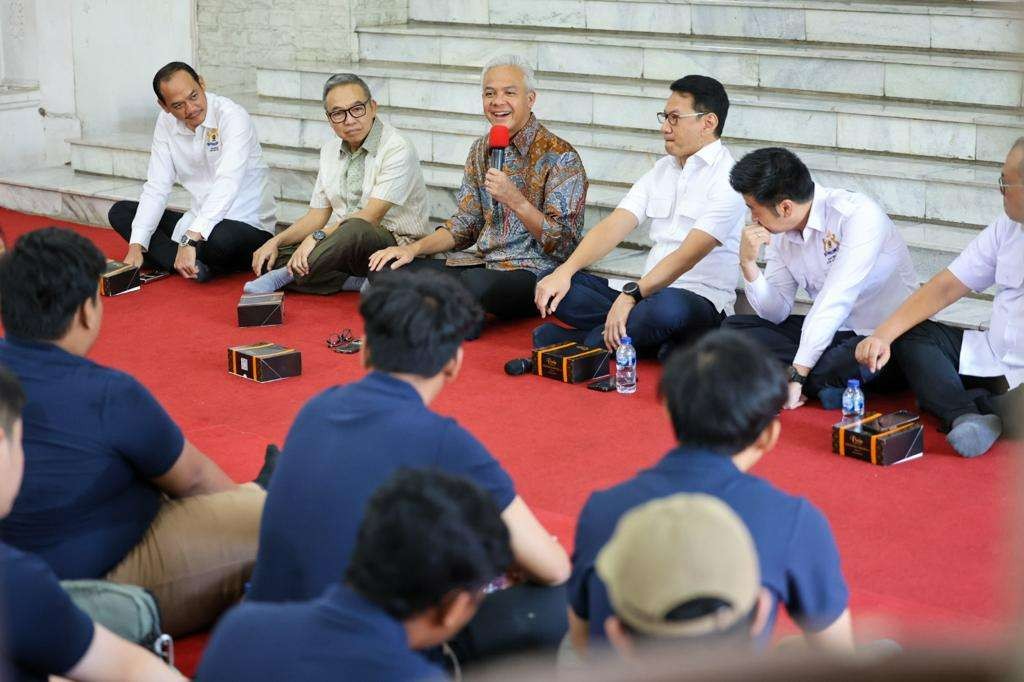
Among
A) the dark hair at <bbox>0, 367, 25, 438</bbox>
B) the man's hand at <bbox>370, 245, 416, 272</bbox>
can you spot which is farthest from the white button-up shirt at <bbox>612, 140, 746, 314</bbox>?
the dark hair at <bbox>0, 367, 25, 438</bbox>

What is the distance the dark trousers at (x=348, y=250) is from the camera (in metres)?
5.64

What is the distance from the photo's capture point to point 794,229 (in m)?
4.29

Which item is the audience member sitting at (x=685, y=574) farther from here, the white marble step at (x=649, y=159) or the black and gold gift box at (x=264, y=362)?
the white marble step at (x=649, y=159)

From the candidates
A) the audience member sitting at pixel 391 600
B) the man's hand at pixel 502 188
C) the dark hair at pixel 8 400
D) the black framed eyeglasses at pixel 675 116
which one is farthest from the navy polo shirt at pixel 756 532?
the man's hand at pixel 502 188

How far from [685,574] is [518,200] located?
398 centimetres

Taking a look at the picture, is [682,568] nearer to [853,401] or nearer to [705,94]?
[853,401]

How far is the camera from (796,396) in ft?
13.8

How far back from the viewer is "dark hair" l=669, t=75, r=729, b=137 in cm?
477

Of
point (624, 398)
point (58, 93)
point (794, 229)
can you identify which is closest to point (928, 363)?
point (794, 229)

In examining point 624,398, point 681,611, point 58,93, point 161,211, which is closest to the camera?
point 681,611

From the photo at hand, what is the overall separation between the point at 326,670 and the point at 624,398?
3.11 m

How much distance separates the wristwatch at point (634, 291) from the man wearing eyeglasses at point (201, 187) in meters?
2.25

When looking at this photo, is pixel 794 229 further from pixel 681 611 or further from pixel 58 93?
pixel 58 93

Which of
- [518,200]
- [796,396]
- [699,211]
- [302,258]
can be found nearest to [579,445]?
[796,396]
